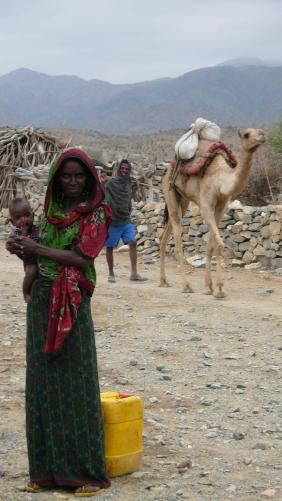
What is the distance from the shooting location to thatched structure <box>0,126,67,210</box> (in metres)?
20.7

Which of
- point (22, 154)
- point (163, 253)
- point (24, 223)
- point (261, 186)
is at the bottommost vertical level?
point (163, 253)

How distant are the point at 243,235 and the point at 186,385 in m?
7.43

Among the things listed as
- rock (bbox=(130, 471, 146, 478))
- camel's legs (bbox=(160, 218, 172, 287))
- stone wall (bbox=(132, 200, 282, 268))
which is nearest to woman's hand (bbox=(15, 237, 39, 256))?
rock (bbox=(130, 471, 146, 478))

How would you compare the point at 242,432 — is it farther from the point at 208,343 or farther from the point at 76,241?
the point at 208,343

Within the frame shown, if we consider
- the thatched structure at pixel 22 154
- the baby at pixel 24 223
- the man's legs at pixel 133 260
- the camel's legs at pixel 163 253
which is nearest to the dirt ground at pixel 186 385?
the camel's legs at pixel 163 253

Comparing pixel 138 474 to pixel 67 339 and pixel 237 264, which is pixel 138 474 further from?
pixel 237 264

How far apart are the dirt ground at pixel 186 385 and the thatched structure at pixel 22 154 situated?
9338 mm

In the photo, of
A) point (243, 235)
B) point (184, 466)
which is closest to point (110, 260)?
point (243, 235)

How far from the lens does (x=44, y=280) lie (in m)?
4.34

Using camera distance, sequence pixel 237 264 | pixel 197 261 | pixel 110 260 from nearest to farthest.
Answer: pixel 110 260, pixel 237 264, pixel 197 261

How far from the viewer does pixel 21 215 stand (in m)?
4.44

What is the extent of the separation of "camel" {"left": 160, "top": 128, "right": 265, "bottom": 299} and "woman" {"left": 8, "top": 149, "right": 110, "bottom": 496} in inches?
226

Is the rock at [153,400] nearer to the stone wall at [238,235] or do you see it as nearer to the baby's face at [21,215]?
the baby's face at [21,215]

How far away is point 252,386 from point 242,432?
114 cm
